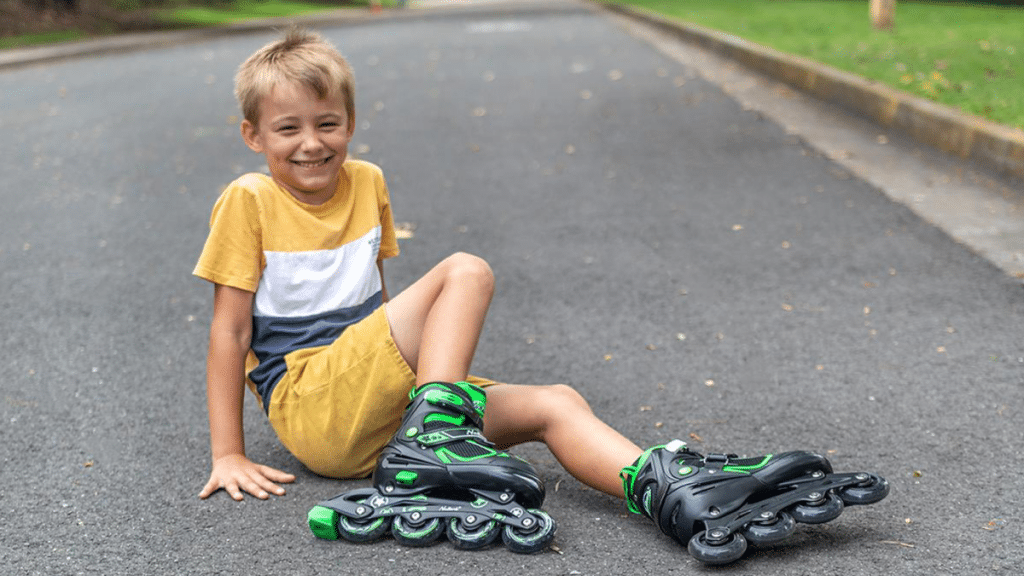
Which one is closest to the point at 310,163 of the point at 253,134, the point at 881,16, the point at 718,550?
the point at 253,134

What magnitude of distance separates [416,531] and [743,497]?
676 millimetres

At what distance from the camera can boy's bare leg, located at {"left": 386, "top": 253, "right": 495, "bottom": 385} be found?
8.34 feet

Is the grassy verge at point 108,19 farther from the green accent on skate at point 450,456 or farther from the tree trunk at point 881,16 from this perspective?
the green accent on skate at point 450,456

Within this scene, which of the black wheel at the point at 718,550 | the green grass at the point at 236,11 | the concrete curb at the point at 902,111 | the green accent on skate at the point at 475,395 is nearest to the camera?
the black wheel at the point at 718,550

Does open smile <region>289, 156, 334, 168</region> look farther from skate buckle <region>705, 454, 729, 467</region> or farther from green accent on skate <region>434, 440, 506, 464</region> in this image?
skate buckle <region>705, 454, 729, 467</region>

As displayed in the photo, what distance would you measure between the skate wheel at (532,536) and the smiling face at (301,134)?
3.31 ft

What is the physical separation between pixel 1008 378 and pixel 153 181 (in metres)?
5.00

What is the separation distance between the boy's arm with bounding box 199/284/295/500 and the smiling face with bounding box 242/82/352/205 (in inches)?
12.8

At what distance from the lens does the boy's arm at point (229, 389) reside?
2.74 meters

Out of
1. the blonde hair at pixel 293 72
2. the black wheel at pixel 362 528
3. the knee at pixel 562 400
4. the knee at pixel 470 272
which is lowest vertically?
the black wheel at pixel 362 528

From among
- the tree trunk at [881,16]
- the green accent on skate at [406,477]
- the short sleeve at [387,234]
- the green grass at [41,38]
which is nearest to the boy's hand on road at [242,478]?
the green accent on skate at [406,477]

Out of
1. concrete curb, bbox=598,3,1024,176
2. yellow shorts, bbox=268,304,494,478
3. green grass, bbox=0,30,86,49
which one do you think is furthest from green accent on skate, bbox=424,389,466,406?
green grass, bbox=0,30,86,49

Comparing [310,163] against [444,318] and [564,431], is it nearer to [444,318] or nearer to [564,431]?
[444,318]

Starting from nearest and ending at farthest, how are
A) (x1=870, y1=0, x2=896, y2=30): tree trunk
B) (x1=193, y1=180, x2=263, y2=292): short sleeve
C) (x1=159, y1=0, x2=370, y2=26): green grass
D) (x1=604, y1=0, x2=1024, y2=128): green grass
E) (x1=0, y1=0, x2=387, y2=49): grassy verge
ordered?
(x1=193, y1=180, x2=263, y2=292): short sleeve < (x1=604, y1=0, x2=1024, y2=128): green grass < (x1=870, y1=0, x2=896, y2=30): tree trunk < (x1=0, y1=0, x2=387, y2=49): grassy verge < (x1=159, y1=0, x2=370, y2=26): green grass
